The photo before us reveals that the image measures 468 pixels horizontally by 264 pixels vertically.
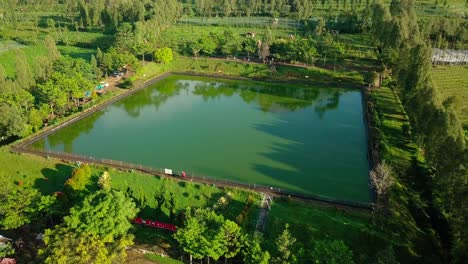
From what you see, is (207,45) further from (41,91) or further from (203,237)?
(203,237)

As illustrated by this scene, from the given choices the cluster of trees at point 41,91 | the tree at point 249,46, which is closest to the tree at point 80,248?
the cluster of trees at point 41,91

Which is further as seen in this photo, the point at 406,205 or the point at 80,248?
the point at 406,205

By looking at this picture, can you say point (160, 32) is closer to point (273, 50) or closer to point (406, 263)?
point (273, 50)

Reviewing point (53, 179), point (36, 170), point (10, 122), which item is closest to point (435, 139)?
point (53, 179)

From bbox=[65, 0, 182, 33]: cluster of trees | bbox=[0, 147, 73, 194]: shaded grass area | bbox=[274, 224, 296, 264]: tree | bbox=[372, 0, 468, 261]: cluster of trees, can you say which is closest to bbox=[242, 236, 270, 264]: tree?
bbox=[274, 224, 296, 264]: tree

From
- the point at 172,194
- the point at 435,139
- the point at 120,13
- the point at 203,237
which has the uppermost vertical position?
the point at 120,13

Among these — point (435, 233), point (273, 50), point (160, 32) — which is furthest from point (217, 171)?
point (160, 32)

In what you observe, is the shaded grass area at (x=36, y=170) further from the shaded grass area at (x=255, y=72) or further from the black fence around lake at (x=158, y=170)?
the shaded grass area at (x=255, y=72)

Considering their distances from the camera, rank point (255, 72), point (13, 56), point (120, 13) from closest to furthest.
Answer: point (255, 72) → point (13, 56) → point (120, 13)
